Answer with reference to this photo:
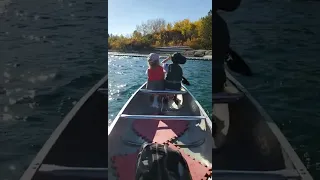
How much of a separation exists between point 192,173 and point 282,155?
0.64 metres

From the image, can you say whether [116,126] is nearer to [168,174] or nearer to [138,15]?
[168,174]

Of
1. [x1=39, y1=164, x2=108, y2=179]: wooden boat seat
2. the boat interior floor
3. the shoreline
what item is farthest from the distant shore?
[x1=39, y1=164, x2=108, y2=179]: wooden boat seat

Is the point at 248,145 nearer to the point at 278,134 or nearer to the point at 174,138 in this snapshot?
the point at 278,134

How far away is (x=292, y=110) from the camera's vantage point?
2275 millimetres

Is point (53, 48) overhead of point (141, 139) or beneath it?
overhead

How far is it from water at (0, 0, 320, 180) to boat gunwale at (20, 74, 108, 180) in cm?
3

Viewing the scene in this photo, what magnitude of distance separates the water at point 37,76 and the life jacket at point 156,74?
38cm

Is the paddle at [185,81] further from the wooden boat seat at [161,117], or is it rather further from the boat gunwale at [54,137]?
the boat gunwale at [54,137]

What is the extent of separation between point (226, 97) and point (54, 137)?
1226 millimetres

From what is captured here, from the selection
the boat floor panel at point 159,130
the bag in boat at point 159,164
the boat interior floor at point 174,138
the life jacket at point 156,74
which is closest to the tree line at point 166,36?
the life jacket at point 156,74

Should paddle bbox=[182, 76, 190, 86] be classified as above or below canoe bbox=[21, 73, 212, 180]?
above

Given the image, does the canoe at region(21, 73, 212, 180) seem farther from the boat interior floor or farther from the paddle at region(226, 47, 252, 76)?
the paddle at region(226, 47, 252, 76)

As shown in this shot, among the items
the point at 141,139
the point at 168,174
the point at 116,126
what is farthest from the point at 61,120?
the point at 168,174

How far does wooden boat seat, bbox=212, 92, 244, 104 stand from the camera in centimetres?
225
